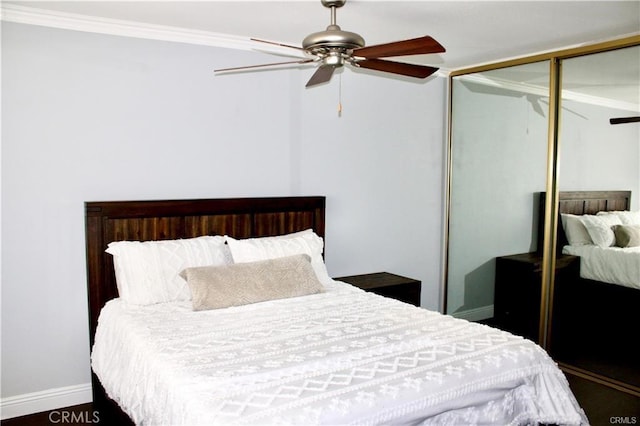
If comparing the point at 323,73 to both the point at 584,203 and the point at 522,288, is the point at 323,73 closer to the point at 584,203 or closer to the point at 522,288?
the point at 584,203

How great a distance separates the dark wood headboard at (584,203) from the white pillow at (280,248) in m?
1.75

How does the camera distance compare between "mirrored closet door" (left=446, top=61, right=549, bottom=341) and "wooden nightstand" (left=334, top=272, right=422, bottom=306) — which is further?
"mirrored closet door" (left=446, top=61, right=549, bottom=341)

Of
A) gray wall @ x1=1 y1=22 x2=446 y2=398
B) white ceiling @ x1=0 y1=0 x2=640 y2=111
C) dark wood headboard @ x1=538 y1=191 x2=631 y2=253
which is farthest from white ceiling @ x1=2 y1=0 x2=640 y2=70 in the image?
dark wood headboard @ x1=538 y1=191 x2=631 y2=253

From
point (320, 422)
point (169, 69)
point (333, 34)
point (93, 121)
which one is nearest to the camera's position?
point (320, 422)

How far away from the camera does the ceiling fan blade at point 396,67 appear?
2639 millimetres

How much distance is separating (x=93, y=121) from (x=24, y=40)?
57 centimetres

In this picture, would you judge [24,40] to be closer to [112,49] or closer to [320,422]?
[112,49]

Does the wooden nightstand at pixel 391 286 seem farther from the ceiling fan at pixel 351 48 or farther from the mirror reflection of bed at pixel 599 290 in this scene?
the ceiling fan at pixel 351 48

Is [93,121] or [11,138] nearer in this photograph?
[11,138]

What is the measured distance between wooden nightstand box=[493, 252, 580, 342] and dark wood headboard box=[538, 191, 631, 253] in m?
0.14

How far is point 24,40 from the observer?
2971 mm

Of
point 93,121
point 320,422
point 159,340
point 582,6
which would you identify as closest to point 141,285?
point 159,340

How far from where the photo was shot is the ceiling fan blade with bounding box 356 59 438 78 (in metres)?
2.64

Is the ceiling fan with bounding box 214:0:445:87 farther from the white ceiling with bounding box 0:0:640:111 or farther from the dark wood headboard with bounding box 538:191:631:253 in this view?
the dark wood headboard with bounding box 538:191:631:253
